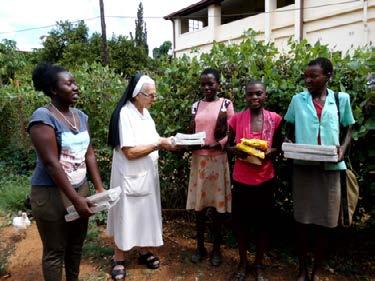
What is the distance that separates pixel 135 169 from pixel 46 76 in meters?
1.13

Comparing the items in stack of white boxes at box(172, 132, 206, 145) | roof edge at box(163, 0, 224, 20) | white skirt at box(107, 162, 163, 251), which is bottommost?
white skirt at box(107, 162, 163, 251)

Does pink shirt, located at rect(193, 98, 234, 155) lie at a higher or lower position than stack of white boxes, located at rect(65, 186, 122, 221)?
higher

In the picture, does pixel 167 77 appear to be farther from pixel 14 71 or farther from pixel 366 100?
pixel 14 71

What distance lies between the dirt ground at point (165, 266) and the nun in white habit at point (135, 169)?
0.23m

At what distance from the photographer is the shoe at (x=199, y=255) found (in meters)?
3.82

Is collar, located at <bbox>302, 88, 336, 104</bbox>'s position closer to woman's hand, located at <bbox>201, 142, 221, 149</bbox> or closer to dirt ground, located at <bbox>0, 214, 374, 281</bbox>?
woman's hand, located at <bbox>201, 142, 221, 149</bbox>

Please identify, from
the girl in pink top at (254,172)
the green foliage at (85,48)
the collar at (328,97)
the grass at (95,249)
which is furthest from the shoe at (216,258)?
the green foliage at (85,48)

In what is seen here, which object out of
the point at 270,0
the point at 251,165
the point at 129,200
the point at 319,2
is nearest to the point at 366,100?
the point at 251,165

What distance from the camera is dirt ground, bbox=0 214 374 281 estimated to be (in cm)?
359

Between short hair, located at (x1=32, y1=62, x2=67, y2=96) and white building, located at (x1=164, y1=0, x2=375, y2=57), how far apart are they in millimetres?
3733

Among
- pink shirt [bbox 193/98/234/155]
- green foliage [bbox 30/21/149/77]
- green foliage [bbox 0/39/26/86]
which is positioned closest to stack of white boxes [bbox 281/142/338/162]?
pink shirt [bbox 193/98/234/155]

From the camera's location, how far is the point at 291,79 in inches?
146

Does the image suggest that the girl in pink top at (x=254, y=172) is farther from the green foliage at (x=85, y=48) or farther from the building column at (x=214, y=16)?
the green foliage at (x=85, y=48)

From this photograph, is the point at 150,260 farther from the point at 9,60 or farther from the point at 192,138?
the point at 9,60
